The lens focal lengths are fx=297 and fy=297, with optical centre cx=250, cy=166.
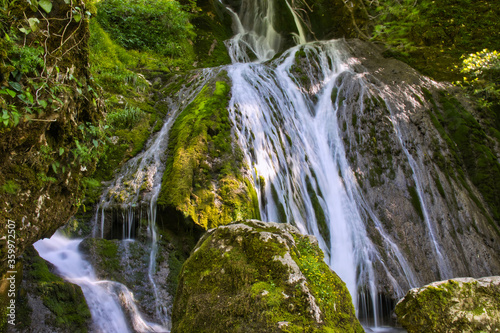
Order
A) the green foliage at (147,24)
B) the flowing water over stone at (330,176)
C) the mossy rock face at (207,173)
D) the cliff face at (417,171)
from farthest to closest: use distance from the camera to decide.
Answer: the green foliage at (147,24)
the cliff face at (417,171)
the flowing water over stone at (330,176)
the mossy rock face at (207,173)

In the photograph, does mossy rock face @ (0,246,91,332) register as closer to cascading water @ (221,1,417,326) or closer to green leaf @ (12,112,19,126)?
green leaf @ (12,112,19,126)

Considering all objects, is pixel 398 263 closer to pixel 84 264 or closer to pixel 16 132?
pixel 84 264

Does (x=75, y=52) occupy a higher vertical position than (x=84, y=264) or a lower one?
higher

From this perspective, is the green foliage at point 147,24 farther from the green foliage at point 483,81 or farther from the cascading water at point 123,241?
the green foliage at point 483,81

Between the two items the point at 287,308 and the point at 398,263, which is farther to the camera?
the point at 398,263

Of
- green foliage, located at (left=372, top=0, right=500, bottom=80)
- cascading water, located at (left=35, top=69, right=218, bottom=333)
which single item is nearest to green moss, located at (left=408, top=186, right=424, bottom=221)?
green foliage, located at (left=372, top=0, right=500, bottom=80)

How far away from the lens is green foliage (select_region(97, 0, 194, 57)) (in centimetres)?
1097

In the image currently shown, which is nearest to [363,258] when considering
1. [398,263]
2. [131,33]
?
[398,263]

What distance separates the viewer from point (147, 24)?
1195 cm

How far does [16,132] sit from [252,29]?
15.8 metres

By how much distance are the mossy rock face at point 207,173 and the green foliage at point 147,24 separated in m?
5.99

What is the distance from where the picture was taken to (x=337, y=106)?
907cm

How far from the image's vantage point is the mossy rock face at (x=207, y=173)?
4.87m

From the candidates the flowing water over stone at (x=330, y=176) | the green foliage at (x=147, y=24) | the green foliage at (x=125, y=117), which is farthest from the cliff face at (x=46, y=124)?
the green foliage at (x=147, y=24)
